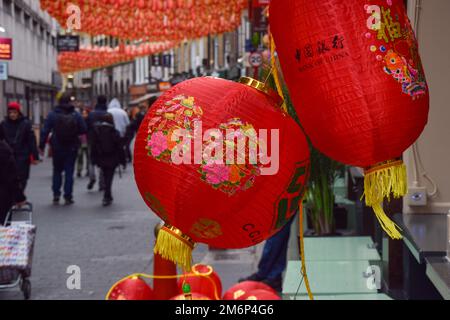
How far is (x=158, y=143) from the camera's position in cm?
227

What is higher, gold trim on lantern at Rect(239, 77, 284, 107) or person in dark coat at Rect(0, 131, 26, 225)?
gold trim on lantern at Rect(239, 77, 284, 107)

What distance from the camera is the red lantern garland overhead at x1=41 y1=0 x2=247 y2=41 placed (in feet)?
44.3

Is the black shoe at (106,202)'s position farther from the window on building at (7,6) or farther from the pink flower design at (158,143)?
the window on building at (7,6)

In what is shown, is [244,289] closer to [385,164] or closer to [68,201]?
[385,164]

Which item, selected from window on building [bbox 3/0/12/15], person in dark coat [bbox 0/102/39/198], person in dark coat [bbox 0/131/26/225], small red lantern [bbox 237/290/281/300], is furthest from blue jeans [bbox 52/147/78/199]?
window on building [bbox 3/0/12/15]

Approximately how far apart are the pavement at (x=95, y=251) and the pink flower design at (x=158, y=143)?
10.7 feet

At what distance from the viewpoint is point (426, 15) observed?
5.16 meters

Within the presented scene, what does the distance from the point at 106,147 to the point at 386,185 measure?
12.4 m

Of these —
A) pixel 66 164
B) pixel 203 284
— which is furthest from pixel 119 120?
pixel 203 284

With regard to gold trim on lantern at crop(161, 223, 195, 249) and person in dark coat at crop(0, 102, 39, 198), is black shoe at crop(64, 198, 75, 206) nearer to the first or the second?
person in dark coat at crop(0, 102, 39, 198)

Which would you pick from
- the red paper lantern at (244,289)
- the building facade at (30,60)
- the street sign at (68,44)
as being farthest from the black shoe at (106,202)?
the street sign at (68,44)
